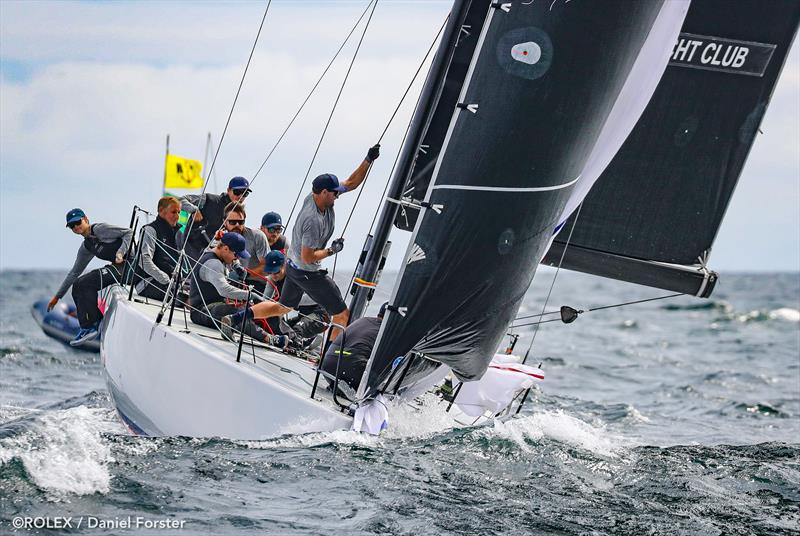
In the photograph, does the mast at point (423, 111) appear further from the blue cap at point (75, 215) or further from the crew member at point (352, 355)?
the blue cap at point (75, 215)

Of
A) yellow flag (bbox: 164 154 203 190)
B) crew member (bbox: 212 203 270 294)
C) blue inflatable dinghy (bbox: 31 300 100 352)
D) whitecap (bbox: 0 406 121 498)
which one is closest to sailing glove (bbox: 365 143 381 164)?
crew member (bbox: 212 203 270 294)

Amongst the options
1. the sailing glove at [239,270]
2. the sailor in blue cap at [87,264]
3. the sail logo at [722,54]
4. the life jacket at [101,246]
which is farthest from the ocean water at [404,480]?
the sail logo at [722,54]

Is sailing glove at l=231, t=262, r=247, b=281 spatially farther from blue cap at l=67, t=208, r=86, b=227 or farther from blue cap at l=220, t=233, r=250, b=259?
blue cap at l=67, t=208, r=86, b=227

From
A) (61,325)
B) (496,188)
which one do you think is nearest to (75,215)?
(496,188)

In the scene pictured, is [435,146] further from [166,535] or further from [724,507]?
[166,535]

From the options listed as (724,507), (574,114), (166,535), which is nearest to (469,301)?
(574,114)

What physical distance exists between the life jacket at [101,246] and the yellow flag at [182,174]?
2.74 metres

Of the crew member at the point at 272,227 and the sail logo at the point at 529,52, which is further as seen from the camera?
the crew member at the point at 272,227

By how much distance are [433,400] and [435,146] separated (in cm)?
190

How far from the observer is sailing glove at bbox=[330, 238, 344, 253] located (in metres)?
7.03

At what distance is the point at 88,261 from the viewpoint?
27.3 ft

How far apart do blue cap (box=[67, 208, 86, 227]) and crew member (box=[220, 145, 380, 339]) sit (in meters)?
1.74

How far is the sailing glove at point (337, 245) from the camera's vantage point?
703cm

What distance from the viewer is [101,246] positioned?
27.2 ft
